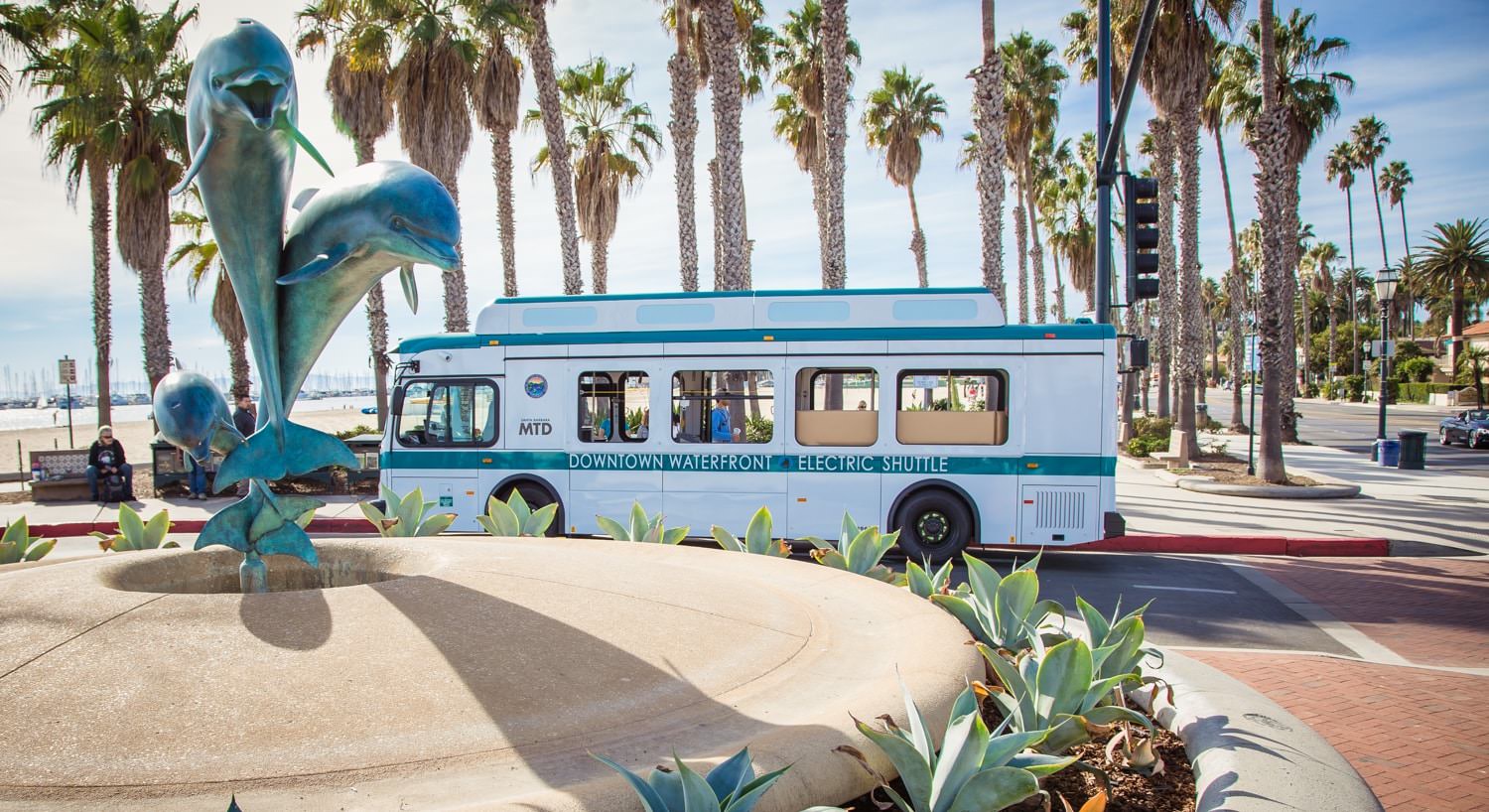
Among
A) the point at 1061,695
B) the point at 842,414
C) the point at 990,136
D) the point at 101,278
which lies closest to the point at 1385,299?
the point at 990,136

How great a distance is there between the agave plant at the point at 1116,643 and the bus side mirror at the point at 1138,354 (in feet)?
25.8

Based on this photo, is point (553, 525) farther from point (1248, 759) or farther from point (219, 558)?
point (1248, 759)

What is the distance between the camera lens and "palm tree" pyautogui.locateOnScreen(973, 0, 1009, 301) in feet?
65.3

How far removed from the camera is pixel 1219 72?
3278 centimetres

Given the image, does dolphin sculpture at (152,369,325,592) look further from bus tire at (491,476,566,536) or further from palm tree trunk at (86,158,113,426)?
palm tree trunk at (86,158,113,426)

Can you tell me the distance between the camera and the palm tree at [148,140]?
20.8 metres

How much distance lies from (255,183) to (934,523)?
8448mm

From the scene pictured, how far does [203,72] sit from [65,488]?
56.2 ft

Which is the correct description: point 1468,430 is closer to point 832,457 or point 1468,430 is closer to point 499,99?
point 832,457

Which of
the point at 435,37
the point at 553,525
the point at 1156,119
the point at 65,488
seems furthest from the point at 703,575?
the point at 1156,119

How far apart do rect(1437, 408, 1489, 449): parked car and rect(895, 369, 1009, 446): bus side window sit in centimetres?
2961

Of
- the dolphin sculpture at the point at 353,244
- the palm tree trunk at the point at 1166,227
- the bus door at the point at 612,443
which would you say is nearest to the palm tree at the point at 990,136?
the palm tree trunk at the point at 1166,227

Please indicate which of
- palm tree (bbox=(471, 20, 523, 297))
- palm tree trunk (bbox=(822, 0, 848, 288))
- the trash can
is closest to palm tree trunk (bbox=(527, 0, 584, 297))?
palm tree (bbox=(471, 20, 523, 297))

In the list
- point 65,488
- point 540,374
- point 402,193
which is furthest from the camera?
point 65,488
